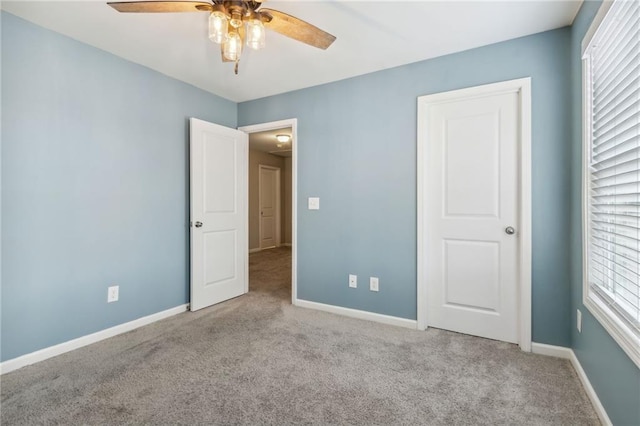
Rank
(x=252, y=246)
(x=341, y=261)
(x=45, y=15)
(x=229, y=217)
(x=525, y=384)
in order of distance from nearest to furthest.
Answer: (x=525, y=384), (x=45, y=15), (x=341, y=261), (x=229, y=217), (x=252, y=246)

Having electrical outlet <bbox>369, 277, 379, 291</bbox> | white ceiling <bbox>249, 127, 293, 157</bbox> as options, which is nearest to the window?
electrical outlet <bbox>369, 277, 379, 291</bbox>

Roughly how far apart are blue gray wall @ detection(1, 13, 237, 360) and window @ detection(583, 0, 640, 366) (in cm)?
323

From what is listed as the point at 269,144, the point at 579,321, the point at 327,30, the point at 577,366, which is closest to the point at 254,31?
the point at 327,30

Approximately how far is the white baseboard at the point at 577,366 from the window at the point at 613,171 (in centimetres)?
45

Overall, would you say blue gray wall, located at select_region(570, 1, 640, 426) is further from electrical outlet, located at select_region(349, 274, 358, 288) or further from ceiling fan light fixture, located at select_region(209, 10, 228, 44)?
ceiling fan light fixture, located at select_region(209, 10, 228, 44)

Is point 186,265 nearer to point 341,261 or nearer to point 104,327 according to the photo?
point 104,327

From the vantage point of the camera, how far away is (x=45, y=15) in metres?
1.98

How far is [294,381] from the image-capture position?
185cm

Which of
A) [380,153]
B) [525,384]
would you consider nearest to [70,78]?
[380,153]

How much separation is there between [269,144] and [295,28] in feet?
15.7

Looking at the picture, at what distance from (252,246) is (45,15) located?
541 cm

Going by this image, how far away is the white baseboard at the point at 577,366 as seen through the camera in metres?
1.50

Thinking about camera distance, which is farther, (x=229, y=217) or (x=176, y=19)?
(x=229, y=217)

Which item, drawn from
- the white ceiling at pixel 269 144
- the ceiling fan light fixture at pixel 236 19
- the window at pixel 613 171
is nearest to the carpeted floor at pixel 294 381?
the window at pixel 613 171
